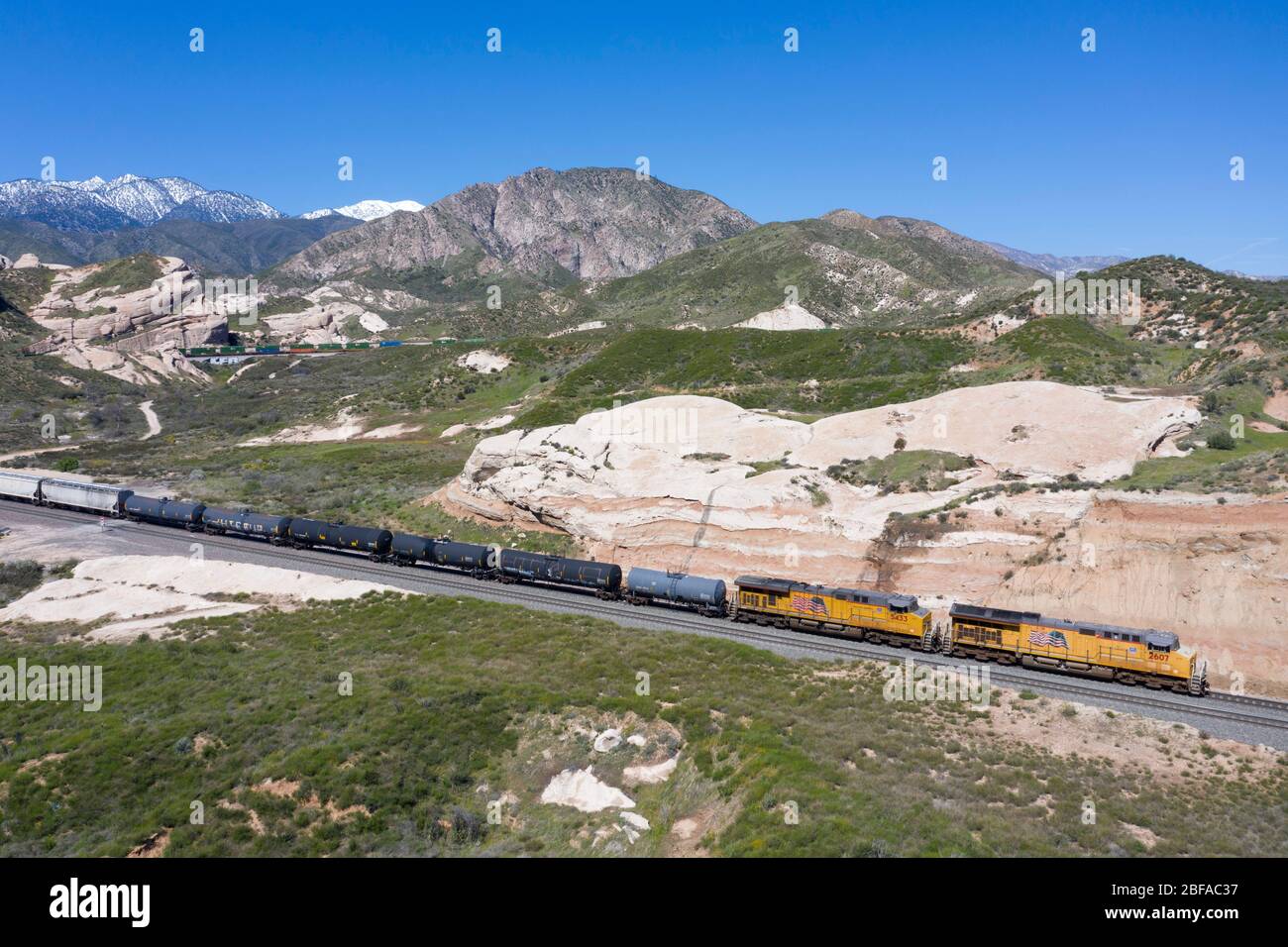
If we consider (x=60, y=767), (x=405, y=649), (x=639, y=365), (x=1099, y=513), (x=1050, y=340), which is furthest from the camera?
(x=639, y=365)

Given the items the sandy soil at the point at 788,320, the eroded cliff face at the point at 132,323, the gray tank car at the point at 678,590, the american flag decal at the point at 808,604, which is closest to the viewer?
the american flag decal at the point at 808,604

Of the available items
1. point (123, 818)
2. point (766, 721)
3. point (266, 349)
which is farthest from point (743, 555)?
point (266, 349)

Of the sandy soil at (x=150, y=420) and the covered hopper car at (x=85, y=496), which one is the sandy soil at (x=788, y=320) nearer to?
the sandy soil at (x=150, y=420)

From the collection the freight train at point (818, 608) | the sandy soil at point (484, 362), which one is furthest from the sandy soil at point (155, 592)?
the sandy soil at point (484, 362)

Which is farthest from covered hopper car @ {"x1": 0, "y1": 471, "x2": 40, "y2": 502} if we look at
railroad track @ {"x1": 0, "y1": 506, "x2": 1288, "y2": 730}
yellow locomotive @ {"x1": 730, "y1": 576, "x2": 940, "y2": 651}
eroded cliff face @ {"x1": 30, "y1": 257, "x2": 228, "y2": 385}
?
eroded cliff face @ {"x1": 30, "y1": 257, "x2": 228, "y2": 385}

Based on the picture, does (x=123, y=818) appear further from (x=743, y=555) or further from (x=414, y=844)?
(x=743, y=555)

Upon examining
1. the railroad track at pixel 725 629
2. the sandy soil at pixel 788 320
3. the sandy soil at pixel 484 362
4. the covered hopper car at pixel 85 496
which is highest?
the sandy soil at pixel 788 320

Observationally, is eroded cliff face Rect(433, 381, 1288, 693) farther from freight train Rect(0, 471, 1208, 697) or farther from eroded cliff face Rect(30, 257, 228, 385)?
eroded cliff face Rect(30, 257, 228, 385)
